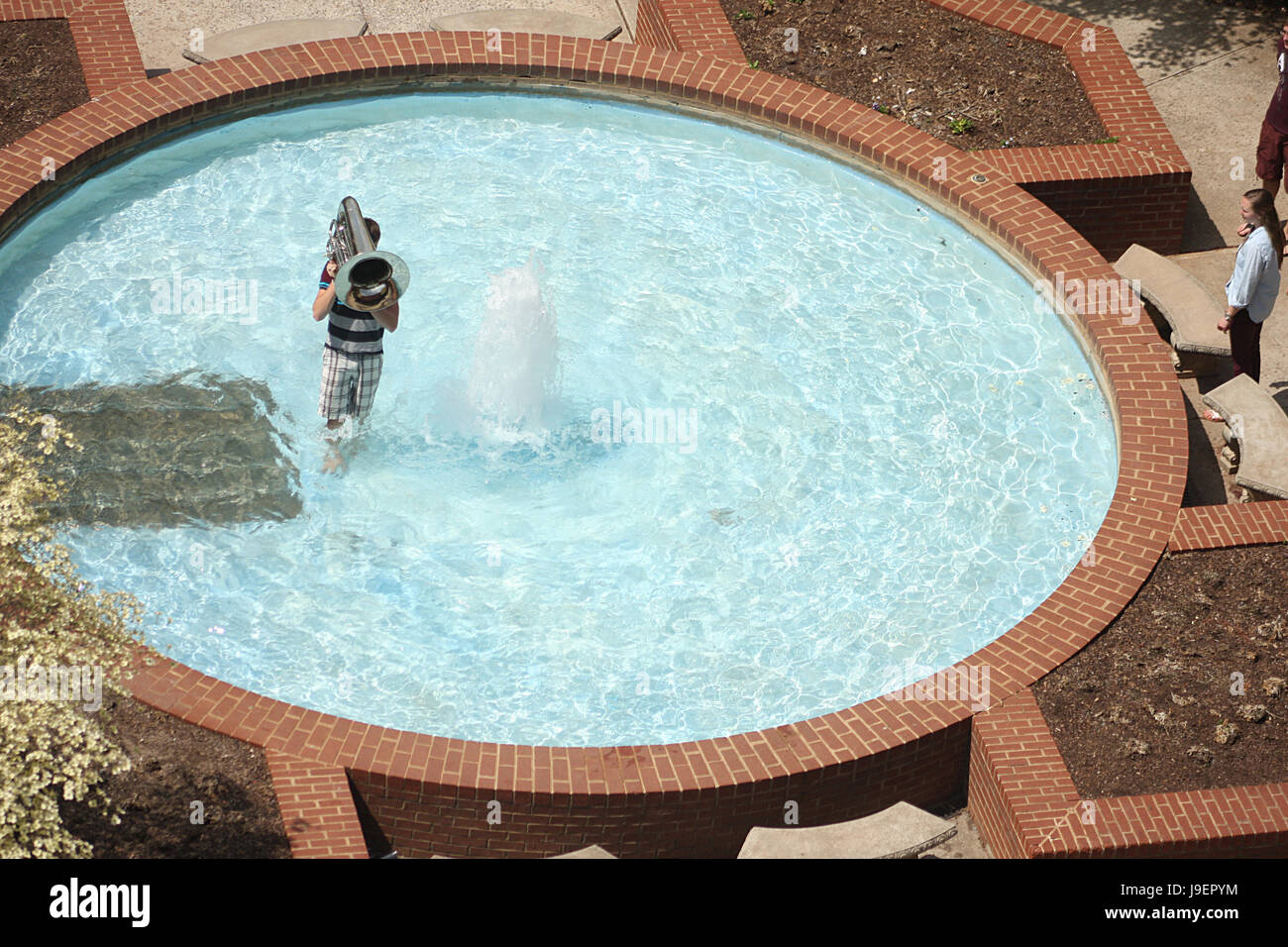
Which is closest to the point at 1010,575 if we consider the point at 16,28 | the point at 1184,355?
the point at 1184,355

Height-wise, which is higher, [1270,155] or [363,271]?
[1270,155]

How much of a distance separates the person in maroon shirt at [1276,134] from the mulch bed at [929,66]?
151 cm

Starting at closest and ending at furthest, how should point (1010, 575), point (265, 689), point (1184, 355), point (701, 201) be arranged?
point (265, 689)
point (1010, 575)
point (1184, 355)
point (701, 201)

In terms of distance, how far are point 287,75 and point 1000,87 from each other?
22.9ft

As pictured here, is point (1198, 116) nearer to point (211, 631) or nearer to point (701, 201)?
point (701, 201)

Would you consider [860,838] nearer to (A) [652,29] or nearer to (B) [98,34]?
(A) [652,29]

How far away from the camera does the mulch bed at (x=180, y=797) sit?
1015 centimetres

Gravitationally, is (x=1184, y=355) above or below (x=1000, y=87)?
below

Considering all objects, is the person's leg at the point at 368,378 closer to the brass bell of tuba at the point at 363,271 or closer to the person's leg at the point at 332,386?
the person's leg at the point at 332,386

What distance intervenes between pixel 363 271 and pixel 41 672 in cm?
449

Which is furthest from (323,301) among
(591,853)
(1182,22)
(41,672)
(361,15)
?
(1182,22)

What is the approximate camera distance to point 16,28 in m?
16.8

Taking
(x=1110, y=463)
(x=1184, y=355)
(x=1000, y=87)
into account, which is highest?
(x=1000, y=87)

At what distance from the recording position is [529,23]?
58.8 feet
